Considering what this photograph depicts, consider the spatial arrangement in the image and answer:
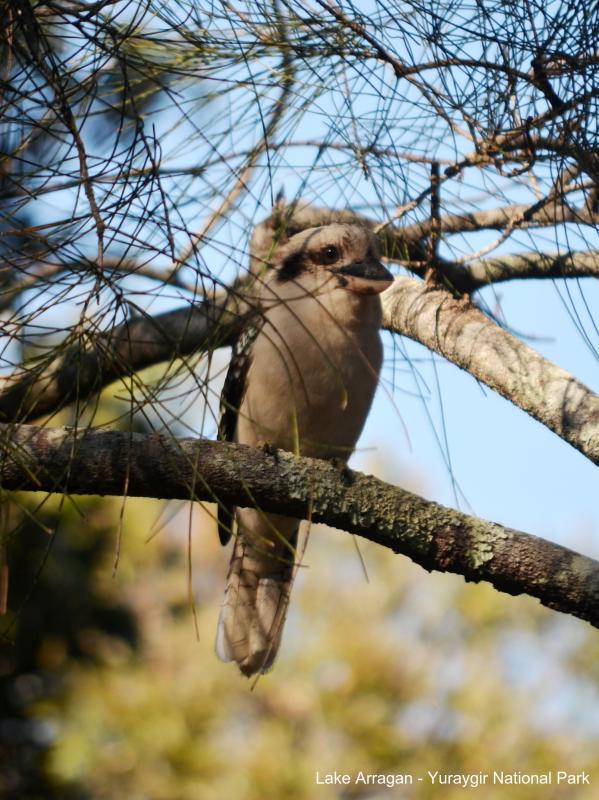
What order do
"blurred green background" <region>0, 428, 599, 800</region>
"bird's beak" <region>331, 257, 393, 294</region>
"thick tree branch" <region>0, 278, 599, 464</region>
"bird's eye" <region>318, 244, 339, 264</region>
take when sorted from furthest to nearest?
"blurred green background" <region>0, 428, 599, 800</region> → "bird's eye" <region>318, 244, 339, 264</region> → "bird's beak" <region>331, 257, 393, 294</region> → "thick tree branch" <region>0, 278, 599, 464</region>

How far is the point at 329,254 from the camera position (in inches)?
138

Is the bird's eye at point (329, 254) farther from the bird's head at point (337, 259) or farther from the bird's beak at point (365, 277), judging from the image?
the bird's beak at point (365, 277)

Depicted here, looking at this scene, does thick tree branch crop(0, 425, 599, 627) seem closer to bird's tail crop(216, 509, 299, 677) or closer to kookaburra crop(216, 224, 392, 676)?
kookaburra crop(216, 224, 392, 676)

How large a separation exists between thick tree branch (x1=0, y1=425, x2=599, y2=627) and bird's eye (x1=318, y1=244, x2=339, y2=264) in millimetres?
1225

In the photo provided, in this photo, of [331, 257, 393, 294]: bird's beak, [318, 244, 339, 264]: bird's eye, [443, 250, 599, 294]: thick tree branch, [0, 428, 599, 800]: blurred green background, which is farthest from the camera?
[0, 428, 599, 800]: blurred green background

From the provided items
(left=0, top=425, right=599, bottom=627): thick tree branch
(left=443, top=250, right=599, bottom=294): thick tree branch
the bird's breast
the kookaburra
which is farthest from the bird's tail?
(left=0, top=425, right=599, bottom=627): thick tree branch

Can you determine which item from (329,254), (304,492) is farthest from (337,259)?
(304,492)

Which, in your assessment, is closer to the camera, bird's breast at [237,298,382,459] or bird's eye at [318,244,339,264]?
bird's breast at [237,298,382,459]

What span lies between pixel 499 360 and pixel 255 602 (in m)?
1.46

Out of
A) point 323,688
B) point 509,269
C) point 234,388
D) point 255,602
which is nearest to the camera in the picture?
point 509,269

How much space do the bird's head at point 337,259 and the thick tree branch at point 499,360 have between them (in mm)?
185

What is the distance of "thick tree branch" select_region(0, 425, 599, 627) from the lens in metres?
2.24

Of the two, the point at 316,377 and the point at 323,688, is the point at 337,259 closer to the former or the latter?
the point at 316,377

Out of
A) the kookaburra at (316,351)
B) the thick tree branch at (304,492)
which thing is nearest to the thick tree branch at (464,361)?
the kookaburra at (316,351)
